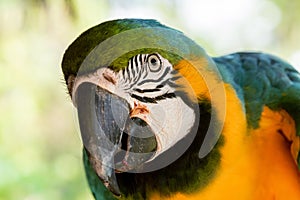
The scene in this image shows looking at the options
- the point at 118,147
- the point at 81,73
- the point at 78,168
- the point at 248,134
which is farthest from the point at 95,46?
the point at 78,168

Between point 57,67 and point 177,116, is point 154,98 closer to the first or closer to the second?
point 177,116

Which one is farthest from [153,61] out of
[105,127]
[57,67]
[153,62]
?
[57,67]

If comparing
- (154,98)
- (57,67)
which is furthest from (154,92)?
(57,67)

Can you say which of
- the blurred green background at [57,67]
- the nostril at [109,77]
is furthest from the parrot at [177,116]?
the blurred green background at [57,67]

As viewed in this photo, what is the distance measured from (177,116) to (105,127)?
0.42 feet

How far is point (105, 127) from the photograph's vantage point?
88 centimetres

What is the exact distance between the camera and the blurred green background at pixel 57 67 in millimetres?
1743

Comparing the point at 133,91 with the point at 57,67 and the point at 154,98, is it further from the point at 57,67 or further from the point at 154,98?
the point at 57,67

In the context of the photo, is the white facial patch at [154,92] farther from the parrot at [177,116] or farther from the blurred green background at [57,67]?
the blurred green background at [57,67]

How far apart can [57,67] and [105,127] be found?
2.98 feet

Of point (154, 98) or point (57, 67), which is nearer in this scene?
point (154, 98)

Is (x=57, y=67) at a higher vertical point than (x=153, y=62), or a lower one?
lower

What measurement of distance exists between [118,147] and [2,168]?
933mm

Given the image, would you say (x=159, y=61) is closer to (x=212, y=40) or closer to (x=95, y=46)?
(x=95, y=46)
